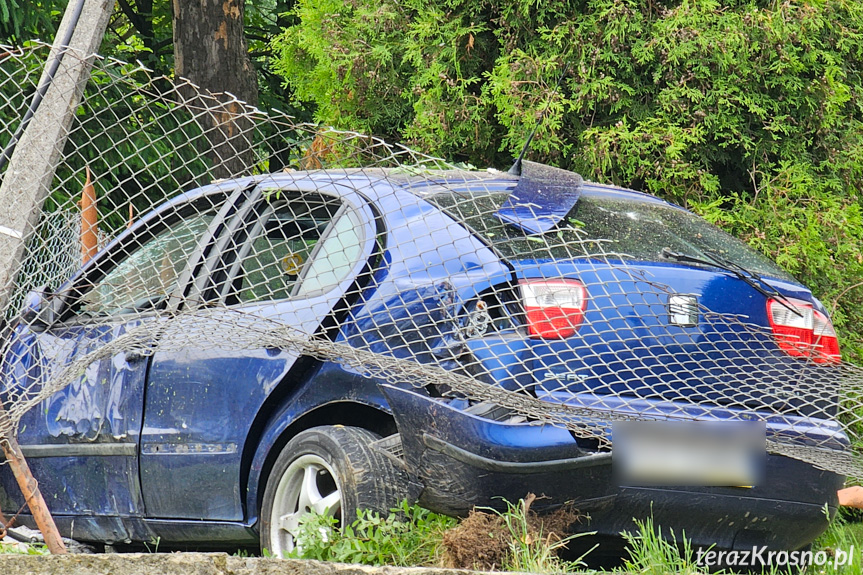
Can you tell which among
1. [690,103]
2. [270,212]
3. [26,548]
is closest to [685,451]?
[270,212]

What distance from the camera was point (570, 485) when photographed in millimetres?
2711

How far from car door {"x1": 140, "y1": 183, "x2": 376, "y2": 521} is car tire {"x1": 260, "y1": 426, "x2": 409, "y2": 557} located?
21cm

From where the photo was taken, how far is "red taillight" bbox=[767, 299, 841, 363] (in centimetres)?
297

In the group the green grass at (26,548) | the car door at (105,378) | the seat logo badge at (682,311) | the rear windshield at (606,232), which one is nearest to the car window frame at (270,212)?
the car door at (105,378)

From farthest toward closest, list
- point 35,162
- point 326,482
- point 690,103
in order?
point 690,103, point 326,482, point 35,162

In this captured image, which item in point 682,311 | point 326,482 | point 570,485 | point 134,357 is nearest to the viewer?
point 570,485

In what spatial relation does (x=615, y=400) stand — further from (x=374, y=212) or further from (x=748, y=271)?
(x=374, y=212)

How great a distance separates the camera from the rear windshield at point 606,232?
289 cm

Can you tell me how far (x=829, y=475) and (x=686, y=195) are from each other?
9.45 feet

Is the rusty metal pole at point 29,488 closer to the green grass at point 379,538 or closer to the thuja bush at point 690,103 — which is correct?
the green grass at point 379,538

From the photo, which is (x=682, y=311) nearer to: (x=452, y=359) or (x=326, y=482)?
(x=452, y=359)

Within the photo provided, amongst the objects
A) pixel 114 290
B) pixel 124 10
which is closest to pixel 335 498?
pixel 114 290

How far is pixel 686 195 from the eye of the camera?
5.64m

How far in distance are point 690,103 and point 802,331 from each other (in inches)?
114
